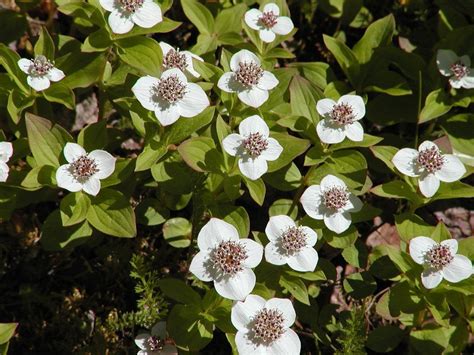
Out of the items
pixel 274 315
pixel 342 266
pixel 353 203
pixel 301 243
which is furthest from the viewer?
pixel 342 266

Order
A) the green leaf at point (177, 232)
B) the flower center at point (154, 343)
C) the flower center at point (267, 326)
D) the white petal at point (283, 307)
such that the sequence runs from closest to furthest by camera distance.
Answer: the flower center at point (267, 326), the white petal at point (283, 307), the flower center at point (154, 343), the green leaf at point (177, 232)

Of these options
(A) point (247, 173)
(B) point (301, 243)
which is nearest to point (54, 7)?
(A) point (247, 173)

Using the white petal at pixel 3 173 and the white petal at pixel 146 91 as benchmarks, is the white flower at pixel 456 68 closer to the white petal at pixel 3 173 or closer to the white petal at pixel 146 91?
the white petal at pixel 146 91

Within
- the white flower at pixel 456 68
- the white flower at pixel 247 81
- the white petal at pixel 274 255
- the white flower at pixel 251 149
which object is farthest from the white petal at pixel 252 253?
the white flower at pixel 456 68

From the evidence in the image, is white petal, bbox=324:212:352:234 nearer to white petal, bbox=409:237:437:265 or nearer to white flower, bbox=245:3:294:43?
white petal, bbox=409:237:437:265

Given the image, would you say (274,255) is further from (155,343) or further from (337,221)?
(155,343)

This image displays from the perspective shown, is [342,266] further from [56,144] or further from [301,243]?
[56,144]

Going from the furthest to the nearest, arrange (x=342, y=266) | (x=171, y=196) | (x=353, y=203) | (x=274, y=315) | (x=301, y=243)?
1. (x=342, y=266)
2. (x=171, y=196)
3. (x=353, y=203)
4. (x=301, y=243)
5. (x=274, y=315)
